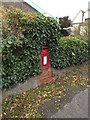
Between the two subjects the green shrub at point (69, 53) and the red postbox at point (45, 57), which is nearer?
the red postbox at point (45, 57)

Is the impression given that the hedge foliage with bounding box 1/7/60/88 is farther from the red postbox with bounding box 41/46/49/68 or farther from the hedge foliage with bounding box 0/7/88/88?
the red postbox with bounding box 41/46/49/68

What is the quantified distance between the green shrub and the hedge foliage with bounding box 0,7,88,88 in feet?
0.28

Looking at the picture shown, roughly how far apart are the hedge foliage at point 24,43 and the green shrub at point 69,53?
0.28 ft

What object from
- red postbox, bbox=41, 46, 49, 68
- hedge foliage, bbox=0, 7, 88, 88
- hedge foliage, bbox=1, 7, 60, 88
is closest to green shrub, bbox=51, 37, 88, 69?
hedge foliage, bbox=0, 7, 88, 88

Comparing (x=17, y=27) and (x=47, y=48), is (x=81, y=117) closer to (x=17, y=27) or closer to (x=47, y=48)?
(x=47, y=48)

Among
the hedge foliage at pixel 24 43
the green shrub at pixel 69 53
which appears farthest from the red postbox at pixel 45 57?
the green shrub at pixel 69 53

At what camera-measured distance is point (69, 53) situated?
229 inches

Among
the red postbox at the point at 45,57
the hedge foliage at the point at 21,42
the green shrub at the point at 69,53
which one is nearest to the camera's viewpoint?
the hedge foliage at the point at 21,42

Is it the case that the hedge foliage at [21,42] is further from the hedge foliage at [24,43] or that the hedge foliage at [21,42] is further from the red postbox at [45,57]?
the red postbox at [45,57]

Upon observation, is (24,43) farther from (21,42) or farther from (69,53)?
(69,53)

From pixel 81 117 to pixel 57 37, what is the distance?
120 inches

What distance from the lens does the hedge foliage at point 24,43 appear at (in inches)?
134

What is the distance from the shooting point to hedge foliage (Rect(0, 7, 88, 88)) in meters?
3.39

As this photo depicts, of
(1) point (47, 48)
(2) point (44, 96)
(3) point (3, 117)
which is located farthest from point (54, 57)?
(3) point (3, 117)
